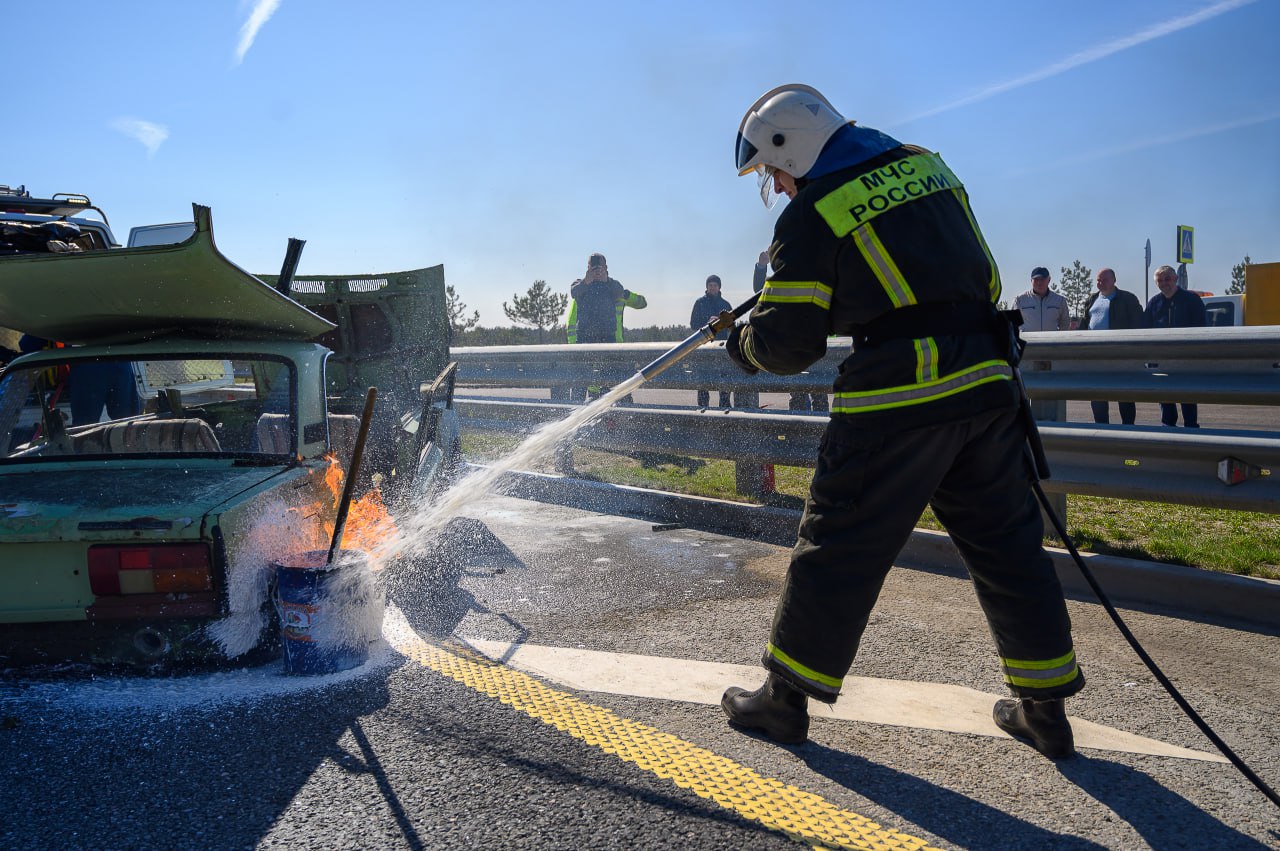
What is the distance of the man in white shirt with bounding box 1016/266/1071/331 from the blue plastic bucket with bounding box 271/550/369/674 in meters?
10.0

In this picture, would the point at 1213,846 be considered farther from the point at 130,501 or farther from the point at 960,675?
the point at 130,501

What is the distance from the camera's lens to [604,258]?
39.4ft

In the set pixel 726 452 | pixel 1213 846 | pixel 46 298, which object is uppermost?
pixel 46 298

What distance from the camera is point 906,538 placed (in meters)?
2.81

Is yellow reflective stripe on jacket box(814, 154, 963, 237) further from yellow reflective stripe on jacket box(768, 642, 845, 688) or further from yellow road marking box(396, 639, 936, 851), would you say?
yellow road marking box(396, 639, 936, 851)

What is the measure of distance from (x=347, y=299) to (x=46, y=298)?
332cm

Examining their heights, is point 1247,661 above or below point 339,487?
below

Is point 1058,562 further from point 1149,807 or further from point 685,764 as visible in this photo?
point 685,764

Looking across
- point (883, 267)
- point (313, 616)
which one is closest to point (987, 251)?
point (883, 267)

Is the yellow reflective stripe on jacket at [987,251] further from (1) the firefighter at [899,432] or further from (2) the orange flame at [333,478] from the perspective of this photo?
(2) the orange flame at [333,478]

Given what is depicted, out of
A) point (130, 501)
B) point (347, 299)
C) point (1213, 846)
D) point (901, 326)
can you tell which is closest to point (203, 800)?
point (130, 501)

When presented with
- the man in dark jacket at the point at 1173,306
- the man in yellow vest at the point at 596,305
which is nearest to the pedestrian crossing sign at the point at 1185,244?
the man in dark jacket at the point at 1173,306

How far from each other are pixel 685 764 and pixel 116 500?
229cm

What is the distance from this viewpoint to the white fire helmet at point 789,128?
3061mm
